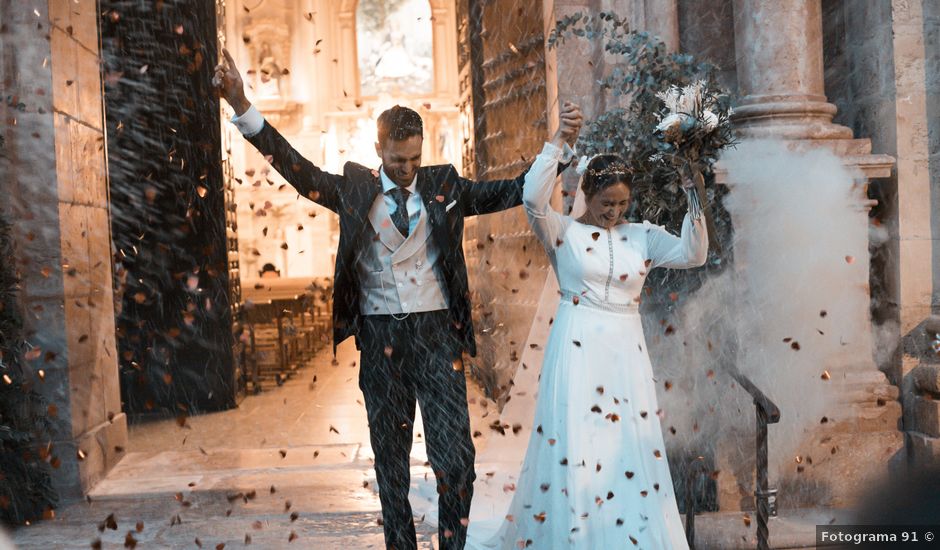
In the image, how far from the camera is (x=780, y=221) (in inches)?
193

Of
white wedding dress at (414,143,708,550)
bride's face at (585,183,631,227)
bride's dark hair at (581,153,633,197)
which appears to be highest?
bride's dark hair at (581,153,633,197)

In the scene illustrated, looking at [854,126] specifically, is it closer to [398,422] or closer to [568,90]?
[568,90]

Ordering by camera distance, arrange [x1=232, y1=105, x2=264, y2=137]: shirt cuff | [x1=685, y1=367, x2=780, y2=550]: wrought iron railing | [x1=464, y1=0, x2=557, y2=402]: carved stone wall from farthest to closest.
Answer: [x1=464, y1=0, x2=557, y2=402]: carved stone wall → [x1=685, y1=367, x2=780, y2=550]: wrought iron railing → [x1=232, y1=105, x2=264, y2=137]: shirt cuff

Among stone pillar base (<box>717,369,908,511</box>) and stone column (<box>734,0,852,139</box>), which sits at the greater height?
stone column (<box>734,0,852,139</box>)

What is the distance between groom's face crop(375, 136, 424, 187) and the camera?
333 centimetres

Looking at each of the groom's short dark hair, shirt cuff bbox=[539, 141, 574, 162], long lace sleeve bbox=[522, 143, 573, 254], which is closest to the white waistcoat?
the groom's short dark hair

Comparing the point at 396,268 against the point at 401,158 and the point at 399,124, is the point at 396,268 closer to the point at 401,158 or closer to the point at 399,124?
the point at 401,158

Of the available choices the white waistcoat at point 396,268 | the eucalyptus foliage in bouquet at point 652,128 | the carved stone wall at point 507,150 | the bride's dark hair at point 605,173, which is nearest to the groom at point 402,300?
the white waistcoat at point 396,268

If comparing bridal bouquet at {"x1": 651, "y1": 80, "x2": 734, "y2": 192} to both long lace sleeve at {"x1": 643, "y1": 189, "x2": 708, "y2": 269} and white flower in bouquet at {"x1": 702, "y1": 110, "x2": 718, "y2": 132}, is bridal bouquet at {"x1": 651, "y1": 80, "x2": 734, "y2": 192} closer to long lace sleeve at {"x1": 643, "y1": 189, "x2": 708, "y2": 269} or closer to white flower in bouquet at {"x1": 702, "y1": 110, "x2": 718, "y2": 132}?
white flower in bouquet at {"x1": 702, "y1": 110, "x2": 718, "y2": 132}

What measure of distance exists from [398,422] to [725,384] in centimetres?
207

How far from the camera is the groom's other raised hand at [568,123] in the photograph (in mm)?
3371

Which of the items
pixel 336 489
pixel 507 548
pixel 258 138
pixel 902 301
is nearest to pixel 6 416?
pixel 336 489

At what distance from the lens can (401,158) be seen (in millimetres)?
3354

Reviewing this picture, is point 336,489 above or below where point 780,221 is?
below
